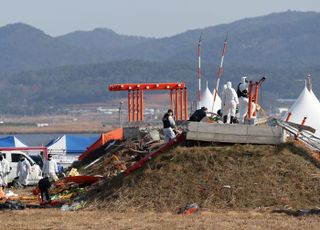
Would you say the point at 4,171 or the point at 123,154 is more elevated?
the point at 123,154

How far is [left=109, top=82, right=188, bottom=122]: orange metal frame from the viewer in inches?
1639

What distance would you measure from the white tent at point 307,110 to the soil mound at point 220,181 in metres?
12.3

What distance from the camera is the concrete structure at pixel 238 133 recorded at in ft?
87.6

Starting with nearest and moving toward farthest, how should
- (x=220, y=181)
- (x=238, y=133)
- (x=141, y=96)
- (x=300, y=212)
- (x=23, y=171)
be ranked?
(x=300, y=212) < (x=220, y=181) < (x=238, y=133) < (x=23, y=171) < (x=141, y=96)

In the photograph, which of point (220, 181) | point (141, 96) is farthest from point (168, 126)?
point (141, 96)

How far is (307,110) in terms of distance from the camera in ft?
130

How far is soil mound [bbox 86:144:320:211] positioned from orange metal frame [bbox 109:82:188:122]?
47.5 ft

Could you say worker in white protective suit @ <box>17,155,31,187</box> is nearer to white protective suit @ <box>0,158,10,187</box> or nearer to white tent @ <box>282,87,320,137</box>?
white protective suit @ <box>0,158,10,187</box>

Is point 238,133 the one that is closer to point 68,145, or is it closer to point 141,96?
point 141,96

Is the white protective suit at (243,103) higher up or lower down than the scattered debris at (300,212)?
higher up

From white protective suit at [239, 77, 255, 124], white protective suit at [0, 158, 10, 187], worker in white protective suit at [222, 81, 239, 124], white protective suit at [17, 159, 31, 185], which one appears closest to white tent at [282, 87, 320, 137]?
white protective suit at [17, 159, 31, 185]

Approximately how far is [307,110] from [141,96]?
20.8ft

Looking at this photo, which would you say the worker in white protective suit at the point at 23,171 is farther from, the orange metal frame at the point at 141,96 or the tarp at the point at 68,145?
the tarp at the point at 68,145

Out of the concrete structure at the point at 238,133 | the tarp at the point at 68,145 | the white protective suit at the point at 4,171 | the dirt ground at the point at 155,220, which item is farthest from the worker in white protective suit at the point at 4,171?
the tarp at the point at 68,145
